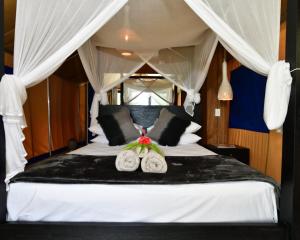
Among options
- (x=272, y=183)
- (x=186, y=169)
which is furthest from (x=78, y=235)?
(x=272, y=183)

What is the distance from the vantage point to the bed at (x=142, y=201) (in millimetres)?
1492

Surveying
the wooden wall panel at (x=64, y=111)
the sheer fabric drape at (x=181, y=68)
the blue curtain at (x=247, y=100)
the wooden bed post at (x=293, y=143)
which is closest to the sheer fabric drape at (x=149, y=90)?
the sheer fabric drape at (x=181, y=68)

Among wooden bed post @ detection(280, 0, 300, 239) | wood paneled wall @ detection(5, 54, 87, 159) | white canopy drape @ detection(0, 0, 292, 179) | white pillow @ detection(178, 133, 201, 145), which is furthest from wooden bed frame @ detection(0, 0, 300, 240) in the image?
wood paneled wall @ detection(5, 54, 87, 159)

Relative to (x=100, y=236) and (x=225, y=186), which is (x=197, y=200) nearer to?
(x=225, y=186)

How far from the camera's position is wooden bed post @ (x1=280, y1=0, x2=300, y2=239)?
1.47 m

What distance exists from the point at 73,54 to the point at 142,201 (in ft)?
10.4

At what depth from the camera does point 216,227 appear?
1461 mm

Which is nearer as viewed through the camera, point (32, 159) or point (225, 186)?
point (225, 186)

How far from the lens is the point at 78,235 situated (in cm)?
145

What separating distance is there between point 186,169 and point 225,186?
36 centimetres

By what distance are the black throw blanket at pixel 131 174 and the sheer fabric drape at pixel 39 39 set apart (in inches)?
8.8

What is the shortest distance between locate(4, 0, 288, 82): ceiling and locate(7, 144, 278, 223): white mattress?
76.4 inches

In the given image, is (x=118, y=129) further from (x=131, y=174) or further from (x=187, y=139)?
(x=131, y=174)

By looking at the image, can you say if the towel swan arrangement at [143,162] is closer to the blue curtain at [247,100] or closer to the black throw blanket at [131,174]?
the black throw blanket at [131,174]
